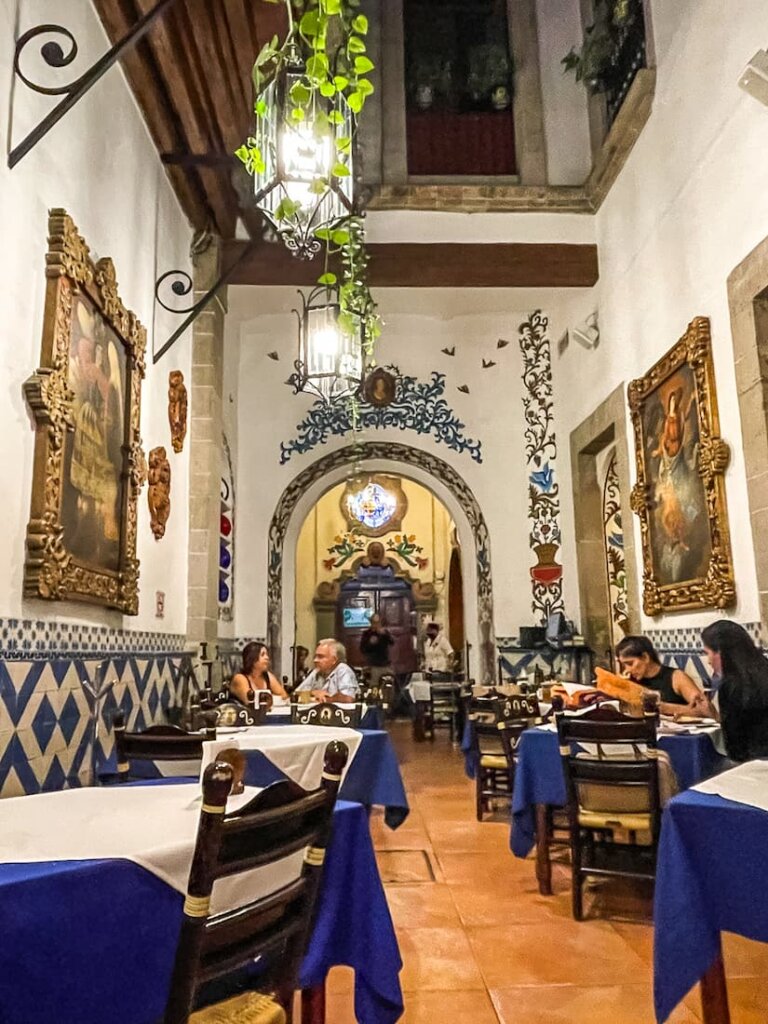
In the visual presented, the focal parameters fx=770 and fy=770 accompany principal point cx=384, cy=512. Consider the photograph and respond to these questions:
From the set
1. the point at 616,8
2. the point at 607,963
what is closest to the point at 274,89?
the point at 607,963

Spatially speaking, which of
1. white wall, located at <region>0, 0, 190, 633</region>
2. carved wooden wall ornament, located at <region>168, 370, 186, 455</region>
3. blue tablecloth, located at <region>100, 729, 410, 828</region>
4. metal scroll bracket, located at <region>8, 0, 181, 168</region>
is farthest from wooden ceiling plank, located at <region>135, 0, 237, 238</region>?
blue tablecloth, located at <region>100, 729, 410, 828</region>

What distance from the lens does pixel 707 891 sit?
1855mm

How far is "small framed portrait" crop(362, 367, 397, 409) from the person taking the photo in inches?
340

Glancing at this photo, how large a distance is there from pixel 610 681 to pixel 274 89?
3.40 m

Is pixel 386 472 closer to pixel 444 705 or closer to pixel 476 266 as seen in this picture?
pixel 476 266

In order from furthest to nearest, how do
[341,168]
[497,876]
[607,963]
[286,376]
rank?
[286,376], [497,876], [341,168], [607,963]

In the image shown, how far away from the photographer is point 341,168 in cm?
321

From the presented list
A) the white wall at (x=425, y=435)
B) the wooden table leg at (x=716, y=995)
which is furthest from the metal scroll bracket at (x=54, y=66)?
the white wall at (x=425, y=435)

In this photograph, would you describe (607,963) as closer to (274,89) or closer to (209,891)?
(209,891)

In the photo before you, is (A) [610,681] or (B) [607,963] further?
(A) [610,681]

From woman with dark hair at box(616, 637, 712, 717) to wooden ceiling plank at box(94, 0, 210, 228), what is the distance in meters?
4.35

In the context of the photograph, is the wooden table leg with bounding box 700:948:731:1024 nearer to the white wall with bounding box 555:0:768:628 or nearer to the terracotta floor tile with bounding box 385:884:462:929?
the terracotta floor tile with bounding box 385:884:462:929

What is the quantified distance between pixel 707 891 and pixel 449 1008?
96 centimetres
